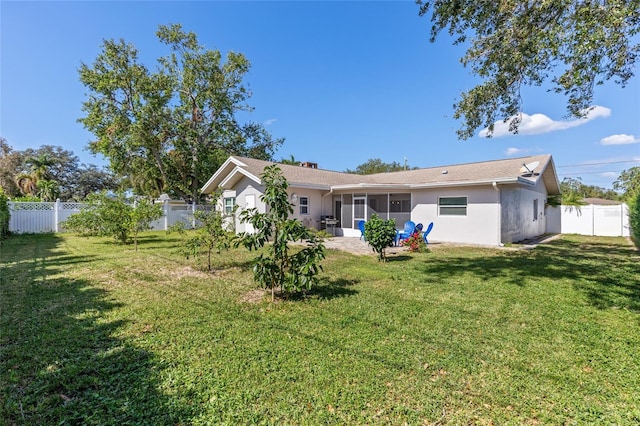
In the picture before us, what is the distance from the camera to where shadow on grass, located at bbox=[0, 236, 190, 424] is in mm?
2393

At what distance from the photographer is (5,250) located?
33.7 feet

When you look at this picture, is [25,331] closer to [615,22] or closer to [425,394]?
[425,394]

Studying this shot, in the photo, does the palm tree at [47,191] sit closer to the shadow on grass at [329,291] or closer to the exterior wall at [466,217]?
the shadow on grass at [329,291]

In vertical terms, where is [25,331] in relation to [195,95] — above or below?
below

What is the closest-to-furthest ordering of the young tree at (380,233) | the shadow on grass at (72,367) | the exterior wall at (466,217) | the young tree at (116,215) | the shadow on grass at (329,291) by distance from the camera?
the shadow on grass at (72,367), the shadow on grass at (329,291), the young tree at (380,233), the young tree at (116,215), the exterior wall at (466,217)

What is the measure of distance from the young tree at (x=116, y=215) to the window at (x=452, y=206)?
13.1m

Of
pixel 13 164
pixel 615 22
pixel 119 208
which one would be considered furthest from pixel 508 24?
pixel 13 164

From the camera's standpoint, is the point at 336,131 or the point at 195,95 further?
the point at 336,131

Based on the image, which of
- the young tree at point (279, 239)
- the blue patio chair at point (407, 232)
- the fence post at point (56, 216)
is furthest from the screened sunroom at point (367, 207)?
the fence post at point (56, 216)

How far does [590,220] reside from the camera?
17.3m

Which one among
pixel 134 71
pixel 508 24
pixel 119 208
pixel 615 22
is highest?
pixel 134 71

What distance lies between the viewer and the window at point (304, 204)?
14.9 metres

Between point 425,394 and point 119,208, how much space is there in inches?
527

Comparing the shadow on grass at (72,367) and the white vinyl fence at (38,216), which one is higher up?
Result: the white vinyl fence at (38,216)
